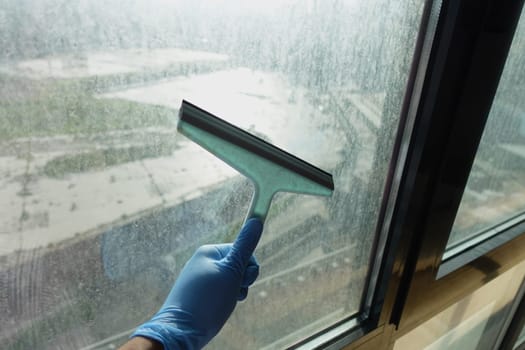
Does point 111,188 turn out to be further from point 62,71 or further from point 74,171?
point 62,71

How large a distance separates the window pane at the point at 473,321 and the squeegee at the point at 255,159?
27.7 inches

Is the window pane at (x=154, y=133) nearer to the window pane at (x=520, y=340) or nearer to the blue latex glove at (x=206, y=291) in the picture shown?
the blue latex glove at (x=206, y=291)

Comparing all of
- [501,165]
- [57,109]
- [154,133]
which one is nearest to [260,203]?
[154,133]

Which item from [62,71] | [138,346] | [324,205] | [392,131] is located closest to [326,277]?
[324,205]

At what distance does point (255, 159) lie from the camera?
0.52 metres

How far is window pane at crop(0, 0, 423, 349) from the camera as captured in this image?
0.45 m

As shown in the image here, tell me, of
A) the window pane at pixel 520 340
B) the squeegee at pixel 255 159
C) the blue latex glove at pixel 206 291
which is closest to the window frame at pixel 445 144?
the squeegee at pixel 255 159

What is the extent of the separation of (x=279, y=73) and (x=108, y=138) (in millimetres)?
275

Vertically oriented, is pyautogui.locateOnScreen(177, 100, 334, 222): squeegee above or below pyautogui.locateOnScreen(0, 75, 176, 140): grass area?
below

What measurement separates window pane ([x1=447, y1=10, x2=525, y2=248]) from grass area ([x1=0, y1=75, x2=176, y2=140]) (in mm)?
838

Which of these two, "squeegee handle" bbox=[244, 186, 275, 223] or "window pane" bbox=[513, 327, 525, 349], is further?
"window pane" bbox=[513, 327, 525, 349]

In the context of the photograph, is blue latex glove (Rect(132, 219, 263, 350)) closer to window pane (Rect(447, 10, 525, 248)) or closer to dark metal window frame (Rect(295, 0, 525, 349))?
dark metal window frame (Rect(295, 0, 525, 349))

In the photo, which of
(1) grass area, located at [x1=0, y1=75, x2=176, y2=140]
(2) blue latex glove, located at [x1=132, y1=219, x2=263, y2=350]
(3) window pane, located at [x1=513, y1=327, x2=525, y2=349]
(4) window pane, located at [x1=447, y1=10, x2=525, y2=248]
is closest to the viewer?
(1) grass area, located at [x1=0, y1=75, x2=176, y2=140]

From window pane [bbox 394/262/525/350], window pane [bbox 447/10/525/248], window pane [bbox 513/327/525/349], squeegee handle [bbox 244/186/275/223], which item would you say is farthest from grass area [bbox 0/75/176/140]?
window pane [bbox 513/327/525/349]
